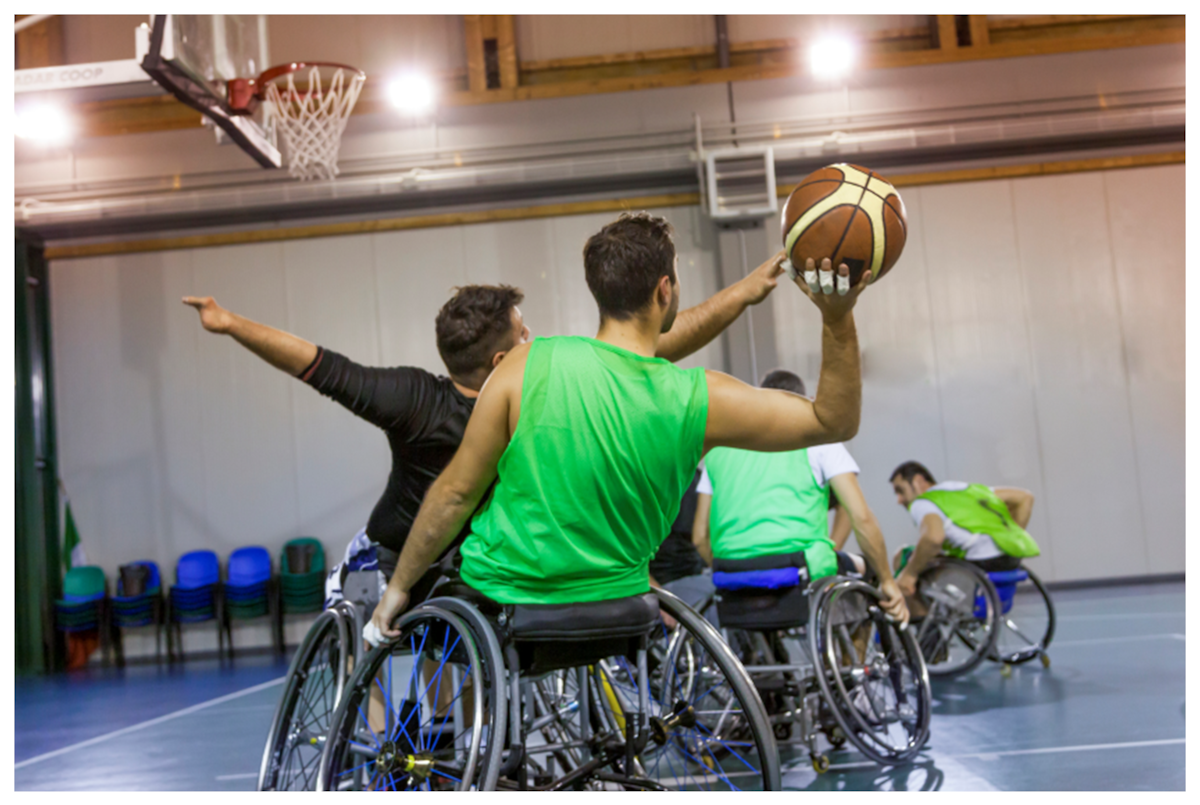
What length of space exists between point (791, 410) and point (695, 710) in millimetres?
1078

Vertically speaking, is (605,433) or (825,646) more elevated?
(605,433)

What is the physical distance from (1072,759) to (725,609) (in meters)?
1.35

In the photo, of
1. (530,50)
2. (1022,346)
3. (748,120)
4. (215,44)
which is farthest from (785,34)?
(215,44)

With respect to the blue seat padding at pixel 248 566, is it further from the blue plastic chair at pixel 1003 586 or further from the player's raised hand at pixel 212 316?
the player's raised hand at pixel 212 316

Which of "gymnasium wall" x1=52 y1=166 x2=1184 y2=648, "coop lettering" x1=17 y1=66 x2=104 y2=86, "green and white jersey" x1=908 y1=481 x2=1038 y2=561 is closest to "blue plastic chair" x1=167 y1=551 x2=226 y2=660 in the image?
"gymnasium wall" x1=52 y1=166 x2=1184 y2=648

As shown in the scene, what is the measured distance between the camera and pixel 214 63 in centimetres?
569

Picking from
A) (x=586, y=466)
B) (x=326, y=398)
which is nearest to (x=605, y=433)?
(x=586, y=466)

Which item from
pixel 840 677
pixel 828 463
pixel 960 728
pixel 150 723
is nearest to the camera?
pixel 840 677

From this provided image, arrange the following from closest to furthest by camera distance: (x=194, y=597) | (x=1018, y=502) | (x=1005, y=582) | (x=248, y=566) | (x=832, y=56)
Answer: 1. (x=1005, y=582)
2. (x=1018, y=502)
3. (x=832, y=56)
4. (x=194, y=597)
5. (x=248, y=566)

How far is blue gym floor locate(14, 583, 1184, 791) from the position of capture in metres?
3.37

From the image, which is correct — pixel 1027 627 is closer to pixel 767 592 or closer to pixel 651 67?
pixel 767 592

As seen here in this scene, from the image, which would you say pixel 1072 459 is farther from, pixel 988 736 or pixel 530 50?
pixel 530 50

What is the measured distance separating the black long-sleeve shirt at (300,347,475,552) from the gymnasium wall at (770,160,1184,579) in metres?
6.45

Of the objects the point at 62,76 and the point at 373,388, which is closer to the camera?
the point at 373,388
